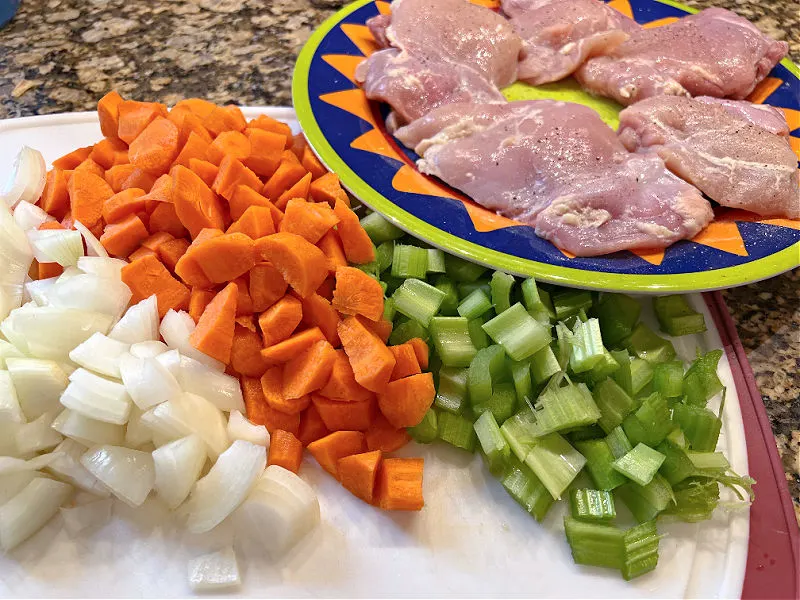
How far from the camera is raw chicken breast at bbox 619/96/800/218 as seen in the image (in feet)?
5.05

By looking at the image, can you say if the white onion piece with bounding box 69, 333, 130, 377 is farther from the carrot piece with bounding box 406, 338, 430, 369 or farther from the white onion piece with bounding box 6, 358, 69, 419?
the carrot piece with bounding box 406, 338, 430, 369

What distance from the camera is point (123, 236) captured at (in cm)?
129

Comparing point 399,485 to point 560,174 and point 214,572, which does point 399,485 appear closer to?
point 214,572

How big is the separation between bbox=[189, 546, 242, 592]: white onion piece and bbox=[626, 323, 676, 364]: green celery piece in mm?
917

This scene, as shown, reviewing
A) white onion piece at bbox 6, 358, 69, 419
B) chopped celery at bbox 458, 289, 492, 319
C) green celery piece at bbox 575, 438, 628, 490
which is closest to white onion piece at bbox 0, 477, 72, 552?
white onion piece at bbox 6, 358, 69, 419

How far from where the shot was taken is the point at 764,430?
1.26 metres

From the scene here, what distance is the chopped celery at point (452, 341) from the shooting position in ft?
4.18

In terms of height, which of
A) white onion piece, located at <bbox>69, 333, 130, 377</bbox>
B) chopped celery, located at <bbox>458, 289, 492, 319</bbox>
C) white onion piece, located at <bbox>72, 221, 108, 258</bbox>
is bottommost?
chopped celery, located at <bbox>458, 289, 492, 319</bbox>

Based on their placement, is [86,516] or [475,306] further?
[475,306]

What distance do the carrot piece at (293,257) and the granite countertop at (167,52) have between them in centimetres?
98

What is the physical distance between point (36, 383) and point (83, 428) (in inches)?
4.7

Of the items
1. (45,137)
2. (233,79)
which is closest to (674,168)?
(233,79)

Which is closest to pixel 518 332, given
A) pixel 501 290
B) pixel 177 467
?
pixel 501 290

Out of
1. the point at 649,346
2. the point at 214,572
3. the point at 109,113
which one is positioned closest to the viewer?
the point at 214,572
